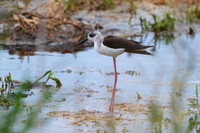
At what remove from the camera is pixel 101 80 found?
5453 mm

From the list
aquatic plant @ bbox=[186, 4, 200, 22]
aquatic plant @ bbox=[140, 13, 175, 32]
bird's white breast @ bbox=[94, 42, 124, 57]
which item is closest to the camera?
bird's white breast @ bbox=[94, 42, 124, 57]

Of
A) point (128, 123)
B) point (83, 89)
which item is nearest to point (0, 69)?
point (83, 89)

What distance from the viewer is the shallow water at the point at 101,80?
3711 mm

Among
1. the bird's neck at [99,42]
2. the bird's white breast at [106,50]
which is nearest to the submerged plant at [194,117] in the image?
the bird's white breast at [106,50]

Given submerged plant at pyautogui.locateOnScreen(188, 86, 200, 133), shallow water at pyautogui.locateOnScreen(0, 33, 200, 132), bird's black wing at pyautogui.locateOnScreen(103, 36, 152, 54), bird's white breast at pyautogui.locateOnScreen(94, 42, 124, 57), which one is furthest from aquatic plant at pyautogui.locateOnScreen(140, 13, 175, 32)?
submerged plant at pyautogui.locateOnScreen(188, 86, 200, 133)

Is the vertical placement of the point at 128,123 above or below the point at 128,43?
below

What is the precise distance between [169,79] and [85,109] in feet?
5.62

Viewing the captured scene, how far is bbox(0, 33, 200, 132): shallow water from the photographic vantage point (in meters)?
3.71

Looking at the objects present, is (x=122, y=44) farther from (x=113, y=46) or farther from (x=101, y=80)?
(x=101, y=80)

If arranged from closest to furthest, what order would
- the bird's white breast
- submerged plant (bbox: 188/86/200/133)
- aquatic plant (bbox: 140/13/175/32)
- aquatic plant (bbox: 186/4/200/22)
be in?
submerged plant (bbox: 188/86/200/133) → the bird's white breast → aquatic plant (bbox: 140/13/175/32) → aquatic plant (bbox: 186/4/200/22)

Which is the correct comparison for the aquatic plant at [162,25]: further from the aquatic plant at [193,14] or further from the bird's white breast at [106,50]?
the bird's white breast at [106,50]

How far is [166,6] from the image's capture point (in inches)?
451

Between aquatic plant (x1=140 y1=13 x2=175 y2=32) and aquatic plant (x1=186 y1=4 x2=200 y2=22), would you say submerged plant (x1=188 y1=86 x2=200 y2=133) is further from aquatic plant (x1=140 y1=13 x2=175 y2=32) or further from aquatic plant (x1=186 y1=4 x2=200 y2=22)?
aquatic plant (x1=186 y1=4 x2=200 y2=22)

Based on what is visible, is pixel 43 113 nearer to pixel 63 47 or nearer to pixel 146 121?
pixel 146 121
